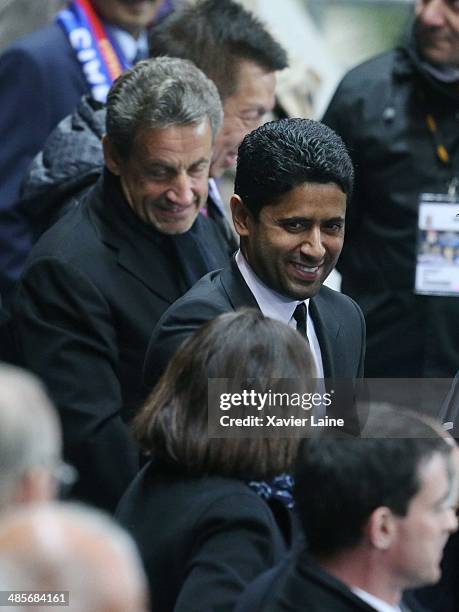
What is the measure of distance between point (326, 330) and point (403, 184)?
169 cm

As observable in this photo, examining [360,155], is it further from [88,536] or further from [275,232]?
[88,536]

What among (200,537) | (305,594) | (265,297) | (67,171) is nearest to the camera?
(305,594)

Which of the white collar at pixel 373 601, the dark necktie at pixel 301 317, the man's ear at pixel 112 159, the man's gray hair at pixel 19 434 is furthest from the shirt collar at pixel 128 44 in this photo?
the man's gray hair at pixel 19 434

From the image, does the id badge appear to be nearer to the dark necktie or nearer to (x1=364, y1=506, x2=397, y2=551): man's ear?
the dark necktie

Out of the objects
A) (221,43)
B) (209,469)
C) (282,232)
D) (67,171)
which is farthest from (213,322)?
(221,43)

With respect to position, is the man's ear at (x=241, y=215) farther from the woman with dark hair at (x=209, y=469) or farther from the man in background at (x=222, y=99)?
the man in background at (x=222, y=99)

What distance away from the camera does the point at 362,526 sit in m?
2.71

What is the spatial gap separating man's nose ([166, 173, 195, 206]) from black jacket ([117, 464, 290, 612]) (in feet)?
4.03

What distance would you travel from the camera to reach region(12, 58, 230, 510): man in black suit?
4.07 metres

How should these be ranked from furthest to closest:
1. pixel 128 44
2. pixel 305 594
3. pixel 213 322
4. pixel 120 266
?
pixel 128 44, pixel 120 266, pixel 213 322, pixel 305 594

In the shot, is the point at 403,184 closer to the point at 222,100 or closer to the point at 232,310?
the point at 222,100

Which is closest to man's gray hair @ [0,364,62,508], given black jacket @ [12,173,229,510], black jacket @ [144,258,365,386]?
black jacket @ [144,258,365,386]

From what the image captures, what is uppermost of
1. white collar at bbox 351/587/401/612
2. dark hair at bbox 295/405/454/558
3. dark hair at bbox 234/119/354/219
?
dark hair at bbox 234/119/354/219

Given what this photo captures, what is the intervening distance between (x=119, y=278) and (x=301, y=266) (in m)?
0.67
